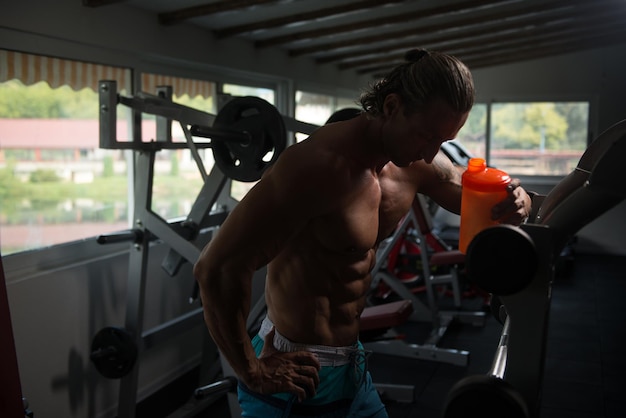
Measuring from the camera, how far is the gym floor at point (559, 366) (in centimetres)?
296

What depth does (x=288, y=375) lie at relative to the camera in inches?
45.4

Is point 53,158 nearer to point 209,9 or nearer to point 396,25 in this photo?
point 209,9

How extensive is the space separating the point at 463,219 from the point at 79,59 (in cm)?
207

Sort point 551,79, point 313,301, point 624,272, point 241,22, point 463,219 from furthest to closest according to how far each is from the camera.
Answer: point 551,79 → point 624,272 → point 241,22 → point 313,301 → point 463,219

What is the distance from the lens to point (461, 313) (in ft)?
14.1

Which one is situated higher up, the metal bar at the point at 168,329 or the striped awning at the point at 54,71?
Result: the striped awning at the point at 54,71

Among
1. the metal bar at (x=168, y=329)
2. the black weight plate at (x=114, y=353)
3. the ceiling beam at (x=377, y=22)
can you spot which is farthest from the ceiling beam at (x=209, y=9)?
the black weight plate at (x=114, y=353)

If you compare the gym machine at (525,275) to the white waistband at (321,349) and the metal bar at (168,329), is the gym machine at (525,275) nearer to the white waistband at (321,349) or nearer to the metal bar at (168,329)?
the white waistband at (321,349)

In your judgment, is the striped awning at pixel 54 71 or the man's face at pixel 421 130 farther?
the striped awning at pixel 54 71

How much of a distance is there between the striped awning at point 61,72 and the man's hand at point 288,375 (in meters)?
1.87

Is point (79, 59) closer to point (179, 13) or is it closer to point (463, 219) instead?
point (179, 13)

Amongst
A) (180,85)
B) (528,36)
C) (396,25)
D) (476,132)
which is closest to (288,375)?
(180,85)

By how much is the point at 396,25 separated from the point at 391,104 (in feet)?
11.2

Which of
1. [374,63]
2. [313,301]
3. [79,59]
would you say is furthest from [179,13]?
[374,63]
